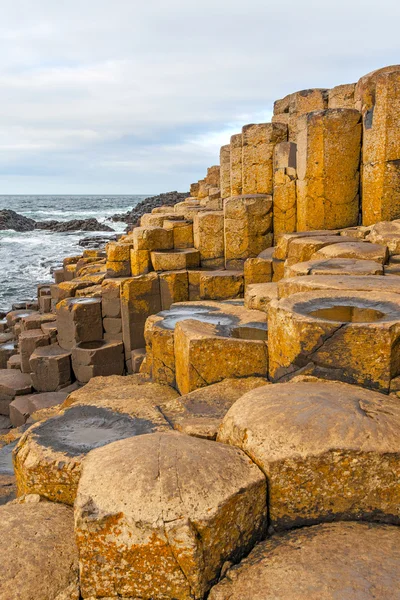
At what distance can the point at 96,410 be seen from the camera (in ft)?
11.8

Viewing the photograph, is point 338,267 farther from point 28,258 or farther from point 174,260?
point 28,258

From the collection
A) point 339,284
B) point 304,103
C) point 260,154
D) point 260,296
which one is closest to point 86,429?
point 339,284

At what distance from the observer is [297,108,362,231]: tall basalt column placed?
7.32 m

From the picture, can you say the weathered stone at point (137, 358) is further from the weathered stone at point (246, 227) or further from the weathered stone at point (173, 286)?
the weathered stone at point (246, 227)

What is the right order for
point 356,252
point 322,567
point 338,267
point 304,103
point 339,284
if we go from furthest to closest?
1. point 304,103
2. point 356,252
3. point 338,267
4. point 339,284
5. point 322,567

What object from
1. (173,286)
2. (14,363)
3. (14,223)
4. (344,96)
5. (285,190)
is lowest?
(14,363)

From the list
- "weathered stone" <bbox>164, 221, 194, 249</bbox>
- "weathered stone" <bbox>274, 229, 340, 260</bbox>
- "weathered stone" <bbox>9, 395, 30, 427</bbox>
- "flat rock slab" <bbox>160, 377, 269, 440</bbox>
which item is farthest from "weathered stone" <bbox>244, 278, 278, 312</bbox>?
"weathered stone" <bbox>9, 395, 30, 427</bbox>

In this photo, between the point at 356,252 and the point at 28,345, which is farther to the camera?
the point at 28,345

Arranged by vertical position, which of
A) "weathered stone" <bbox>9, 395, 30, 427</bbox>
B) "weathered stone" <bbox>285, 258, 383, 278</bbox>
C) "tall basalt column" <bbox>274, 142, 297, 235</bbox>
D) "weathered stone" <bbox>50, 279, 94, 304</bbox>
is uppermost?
"tall basalt column" <bbox>274, 142, 297, 235</bbox>

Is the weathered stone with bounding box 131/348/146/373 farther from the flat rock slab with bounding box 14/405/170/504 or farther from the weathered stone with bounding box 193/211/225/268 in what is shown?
the flat rock slab with bounding box 14/405/170/504

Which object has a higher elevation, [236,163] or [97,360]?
[236,163]

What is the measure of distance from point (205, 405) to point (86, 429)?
94 centimetres

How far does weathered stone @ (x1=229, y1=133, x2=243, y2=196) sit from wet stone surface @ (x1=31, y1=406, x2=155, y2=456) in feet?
27.4

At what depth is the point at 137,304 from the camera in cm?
899
